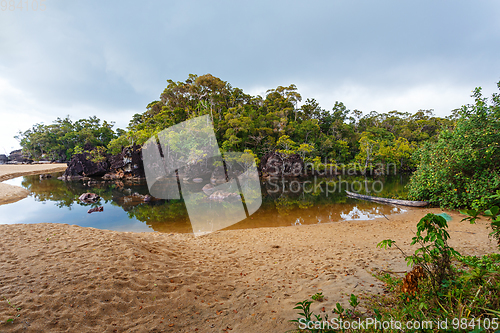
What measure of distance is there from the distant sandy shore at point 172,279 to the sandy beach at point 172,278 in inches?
0.6

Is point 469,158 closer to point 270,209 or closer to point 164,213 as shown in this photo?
point 270,209

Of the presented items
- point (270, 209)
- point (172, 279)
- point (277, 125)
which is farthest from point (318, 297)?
point (277, 125)

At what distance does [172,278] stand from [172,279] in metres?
0.03

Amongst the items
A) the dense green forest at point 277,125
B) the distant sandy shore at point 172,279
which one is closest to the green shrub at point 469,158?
the distant sandy shore at point 172,279

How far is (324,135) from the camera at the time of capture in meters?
34.3

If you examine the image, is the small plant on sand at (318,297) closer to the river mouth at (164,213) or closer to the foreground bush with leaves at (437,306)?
the foreground bush with leaves at (437,306)

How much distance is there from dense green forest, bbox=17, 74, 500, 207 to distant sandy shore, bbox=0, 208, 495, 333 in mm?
3703

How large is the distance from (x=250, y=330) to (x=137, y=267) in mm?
2669

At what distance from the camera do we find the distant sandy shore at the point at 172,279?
240 cm

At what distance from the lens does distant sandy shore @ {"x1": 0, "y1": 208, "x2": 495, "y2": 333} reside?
2402mm

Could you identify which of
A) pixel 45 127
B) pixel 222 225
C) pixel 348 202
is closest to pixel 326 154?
pixel 348 202

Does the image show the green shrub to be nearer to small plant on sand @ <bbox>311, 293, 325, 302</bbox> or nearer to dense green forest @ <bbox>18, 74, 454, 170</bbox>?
small plant on sand @ <bbox>311, 293, 325, 302</bbox>

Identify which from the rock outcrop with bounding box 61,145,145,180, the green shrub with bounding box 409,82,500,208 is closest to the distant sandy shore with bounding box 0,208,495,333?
the green shrub with bounding box 409,82,500,208

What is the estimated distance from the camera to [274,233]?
714 cm
